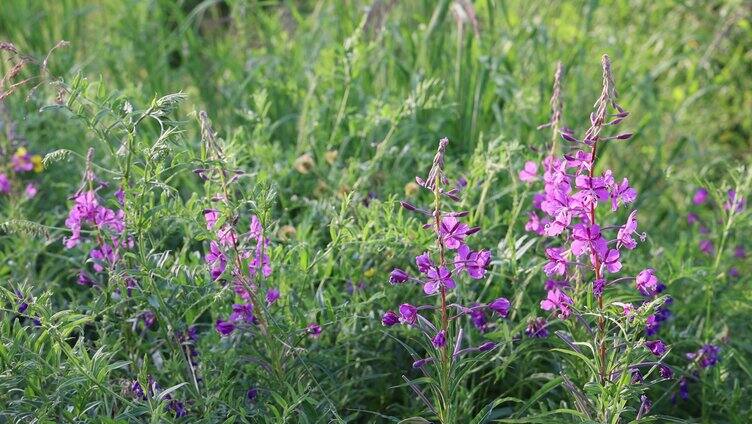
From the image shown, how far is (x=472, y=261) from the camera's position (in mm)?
1817

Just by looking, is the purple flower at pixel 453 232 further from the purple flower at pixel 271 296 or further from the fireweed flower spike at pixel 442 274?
the purple flower at pixel 271 296

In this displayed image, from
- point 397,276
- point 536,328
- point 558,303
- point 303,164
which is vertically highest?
point 397,276

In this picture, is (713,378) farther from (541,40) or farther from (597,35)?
(597,35)

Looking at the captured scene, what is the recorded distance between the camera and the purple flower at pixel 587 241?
183 centimetres

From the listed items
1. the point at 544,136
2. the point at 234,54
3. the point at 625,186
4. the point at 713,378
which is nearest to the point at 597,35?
the point at 544,136

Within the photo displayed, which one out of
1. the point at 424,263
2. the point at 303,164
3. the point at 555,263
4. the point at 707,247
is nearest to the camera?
the point at 424,263

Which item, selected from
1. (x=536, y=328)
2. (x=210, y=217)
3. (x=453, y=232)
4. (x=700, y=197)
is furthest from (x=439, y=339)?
(x=700, y=197)

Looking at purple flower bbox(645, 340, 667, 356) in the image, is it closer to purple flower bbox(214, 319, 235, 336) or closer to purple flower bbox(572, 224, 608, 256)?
purple flower bbox(572, 224, 608, 256)

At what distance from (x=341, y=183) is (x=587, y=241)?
1.19m

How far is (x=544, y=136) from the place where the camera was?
335 cm

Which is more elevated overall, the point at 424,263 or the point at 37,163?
the point at 424,263

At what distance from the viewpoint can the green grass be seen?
200cm

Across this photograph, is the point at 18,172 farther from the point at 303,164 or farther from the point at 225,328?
the point at 225,328

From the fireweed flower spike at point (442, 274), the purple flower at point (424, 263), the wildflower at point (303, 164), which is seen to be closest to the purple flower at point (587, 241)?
the fireweed flower spike at point (442, 274)
